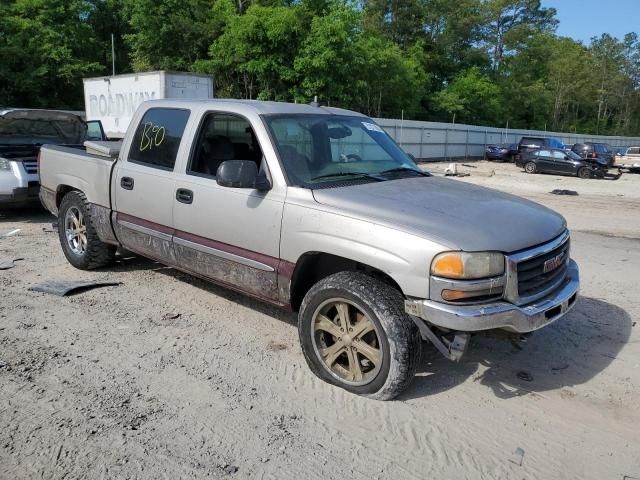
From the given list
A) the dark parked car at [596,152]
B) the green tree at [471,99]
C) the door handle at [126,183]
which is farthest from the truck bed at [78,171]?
the green tree at [471,99]

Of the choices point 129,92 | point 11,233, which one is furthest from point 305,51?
point 11,233

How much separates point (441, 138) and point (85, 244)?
30.6m

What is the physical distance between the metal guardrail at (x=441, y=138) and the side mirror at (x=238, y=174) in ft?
79.0

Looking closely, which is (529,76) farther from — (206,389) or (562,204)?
(206,389)

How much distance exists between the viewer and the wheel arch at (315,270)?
3.63 m

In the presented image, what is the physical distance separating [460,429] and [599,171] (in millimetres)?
25056

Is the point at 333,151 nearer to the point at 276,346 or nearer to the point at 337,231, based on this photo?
the point at 337,231

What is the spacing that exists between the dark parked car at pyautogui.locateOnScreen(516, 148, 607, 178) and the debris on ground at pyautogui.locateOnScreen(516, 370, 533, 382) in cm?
2400

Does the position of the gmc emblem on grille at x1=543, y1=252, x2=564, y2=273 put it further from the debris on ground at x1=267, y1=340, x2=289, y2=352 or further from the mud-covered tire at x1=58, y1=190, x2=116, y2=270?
the mud-covered tire at x1=58, y1=190, x2=116, y2=270

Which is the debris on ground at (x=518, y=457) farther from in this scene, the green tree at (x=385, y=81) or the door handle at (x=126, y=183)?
the green tree at (x=385, y=81)

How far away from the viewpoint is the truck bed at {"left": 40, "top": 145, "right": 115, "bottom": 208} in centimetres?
538

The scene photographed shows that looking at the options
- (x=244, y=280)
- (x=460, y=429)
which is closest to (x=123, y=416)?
(x=244, y=280)

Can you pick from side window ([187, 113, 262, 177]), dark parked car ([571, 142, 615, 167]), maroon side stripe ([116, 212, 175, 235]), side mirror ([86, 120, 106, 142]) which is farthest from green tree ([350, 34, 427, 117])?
side window ([187, 113, 262, 177])

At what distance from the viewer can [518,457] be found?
2.98m
